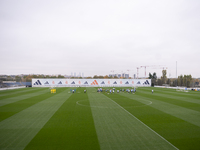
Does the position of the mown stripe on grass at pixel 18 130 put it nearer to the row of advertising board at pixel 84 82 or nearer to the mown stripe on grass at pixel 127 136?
the mown stripe on grass at pixel 127 136

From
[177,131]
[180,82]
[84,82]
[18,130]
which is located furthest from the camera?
[84,82]

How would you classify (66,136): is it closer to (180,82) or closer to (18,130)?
(18,130)

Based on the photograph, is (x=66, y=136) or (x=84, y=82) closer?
(x=66, y=136)

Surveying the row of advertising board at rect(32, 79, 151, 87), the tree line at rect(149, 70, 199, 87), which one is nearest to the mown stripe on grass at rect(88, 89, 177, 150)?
the tree line at rect(149, 70, 199, 87)

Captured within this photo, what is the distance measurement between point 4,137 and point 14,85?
54041mm

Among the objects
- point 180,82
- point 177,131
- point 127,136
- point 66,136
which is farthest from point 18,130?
point 180,82

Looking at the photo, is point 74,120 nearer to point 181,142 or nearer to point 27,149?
point 27,149

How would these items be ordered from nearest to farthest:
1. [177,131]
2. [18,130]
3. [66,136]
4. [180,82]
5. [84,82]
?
[66,136], [177,131], [18,130], [180,82], [84,82]

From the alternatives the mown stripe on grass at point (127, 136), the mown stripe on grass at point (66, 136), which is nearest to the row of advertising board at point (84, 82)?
the mown stripe on grass at point (66, 136)

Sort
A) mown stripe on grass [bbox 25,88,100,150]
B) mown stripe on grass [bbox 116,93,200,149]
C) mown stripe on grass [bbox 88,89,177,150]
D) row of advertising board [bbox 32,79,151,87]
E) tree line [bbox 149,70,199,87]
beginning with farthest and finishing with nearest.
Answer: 1. row of advertising board [bbox 32,79,151,87]
2. tree line [bbox 149,70,199,87]
3. mown stripe on grass [bbox 116,93,200,149]
4. mown stripe on grass [bbox 88,89,177,150]
5. mown stripe on grass [bbox 25,88,100,150]

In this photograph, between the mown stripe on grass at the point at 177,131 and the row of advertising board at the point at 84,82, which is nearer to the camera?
the mown stripe on grass at the point at 177,131

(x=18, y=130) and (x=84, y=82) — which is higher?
(x=84, y=82)

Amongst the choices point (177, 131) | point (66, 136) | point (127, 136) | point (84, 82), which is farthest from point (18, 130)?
point (84, 82)

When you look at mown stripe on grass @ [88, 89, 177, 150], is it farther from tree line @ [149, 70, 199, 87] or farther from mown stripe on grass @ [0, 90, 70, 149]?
tree line @ [149, 70, 199, 87]
